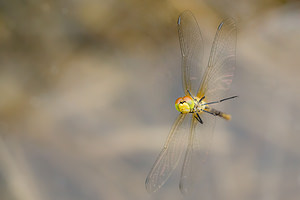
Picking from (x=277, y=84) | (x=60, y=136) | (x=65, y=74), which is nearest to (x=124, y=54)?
(x=65, y=74)

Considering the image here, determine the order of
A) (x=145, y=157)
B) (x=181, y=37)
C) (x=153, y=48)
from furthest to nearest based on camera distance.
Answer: (x=153, y=48), (x=145, y=157), (x=181, y=37)

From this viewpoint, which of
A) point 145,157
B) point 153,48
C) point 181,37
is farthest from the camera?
point 153,48

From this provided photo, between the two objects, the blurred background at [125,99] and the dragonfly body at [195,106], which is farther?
the blurred background at [125,99]

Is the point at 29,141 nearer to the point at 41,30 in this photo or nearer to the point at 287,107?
the point at 41,30

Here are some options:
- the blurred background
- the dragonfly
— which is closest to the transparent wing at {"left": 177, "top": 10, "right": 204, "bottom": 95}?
the dragonfly

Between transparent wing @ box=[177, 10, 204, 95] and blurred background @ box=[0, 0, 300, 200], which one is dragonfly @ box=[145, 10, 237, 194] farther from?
blurred background @ box=[0, 0, 300, 200]

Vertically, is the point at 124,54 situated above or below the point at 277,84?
above

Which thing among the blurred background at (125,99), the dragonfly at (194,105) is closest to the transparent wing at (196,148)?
the dragonfly at (194,105)

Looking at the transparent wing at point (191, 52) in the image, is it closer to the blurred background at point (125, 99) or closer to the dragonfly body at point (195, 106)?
the dragonfly body at point (195, 106)
